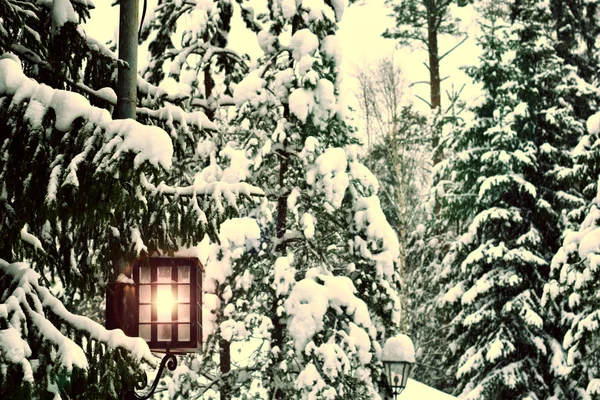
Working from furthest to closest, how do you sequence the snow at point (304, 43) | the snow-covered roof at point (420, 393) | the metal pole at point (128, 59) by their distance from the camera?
the snow-covered roof at point (420, 393) < the snow at point (304, 43) < the metal pole at point (128, 59)

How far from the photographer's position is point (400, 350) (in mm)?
13234

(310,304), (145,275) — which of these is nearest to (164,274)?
(145,275)

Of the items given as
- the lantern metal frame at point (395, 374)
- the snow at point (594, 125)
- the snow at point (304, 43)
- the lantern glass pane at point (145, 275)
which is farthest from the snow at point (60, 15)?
the snow at point (594, 125)

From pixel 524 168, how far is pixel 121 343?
1810cm

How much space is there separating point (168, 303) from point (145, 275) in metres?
0.25

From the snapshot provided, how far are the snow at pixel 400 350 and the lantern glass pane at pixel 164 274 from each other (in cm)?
714

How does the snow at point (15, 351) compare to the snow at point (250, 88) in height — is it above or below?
below

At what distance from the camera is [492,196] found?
21.8 meters

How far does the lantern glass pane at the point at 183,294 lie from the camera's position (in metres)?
6.42

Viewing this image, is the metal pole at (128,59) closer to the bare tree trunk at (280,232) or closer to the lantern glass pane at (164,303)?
the lantern glass pane at (164,303)

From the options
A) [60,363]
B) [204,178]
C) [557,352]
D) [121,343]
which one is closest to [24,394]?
[60,363]

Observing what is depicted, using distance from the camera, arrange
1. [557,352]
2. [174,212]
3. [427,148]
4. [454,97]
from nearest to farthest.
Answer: [174,212]
[557,352]
[454,97]
[427,148]

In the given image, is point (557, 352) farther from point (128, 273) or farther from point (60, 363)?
point (60, 363)

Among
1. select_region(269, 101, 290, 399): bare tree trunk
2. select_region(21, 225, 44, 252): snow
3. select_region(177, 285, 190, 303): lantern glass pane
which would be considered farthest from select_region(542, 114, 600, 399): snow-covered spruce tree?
select_region(21, 225, 44, 252): snow
